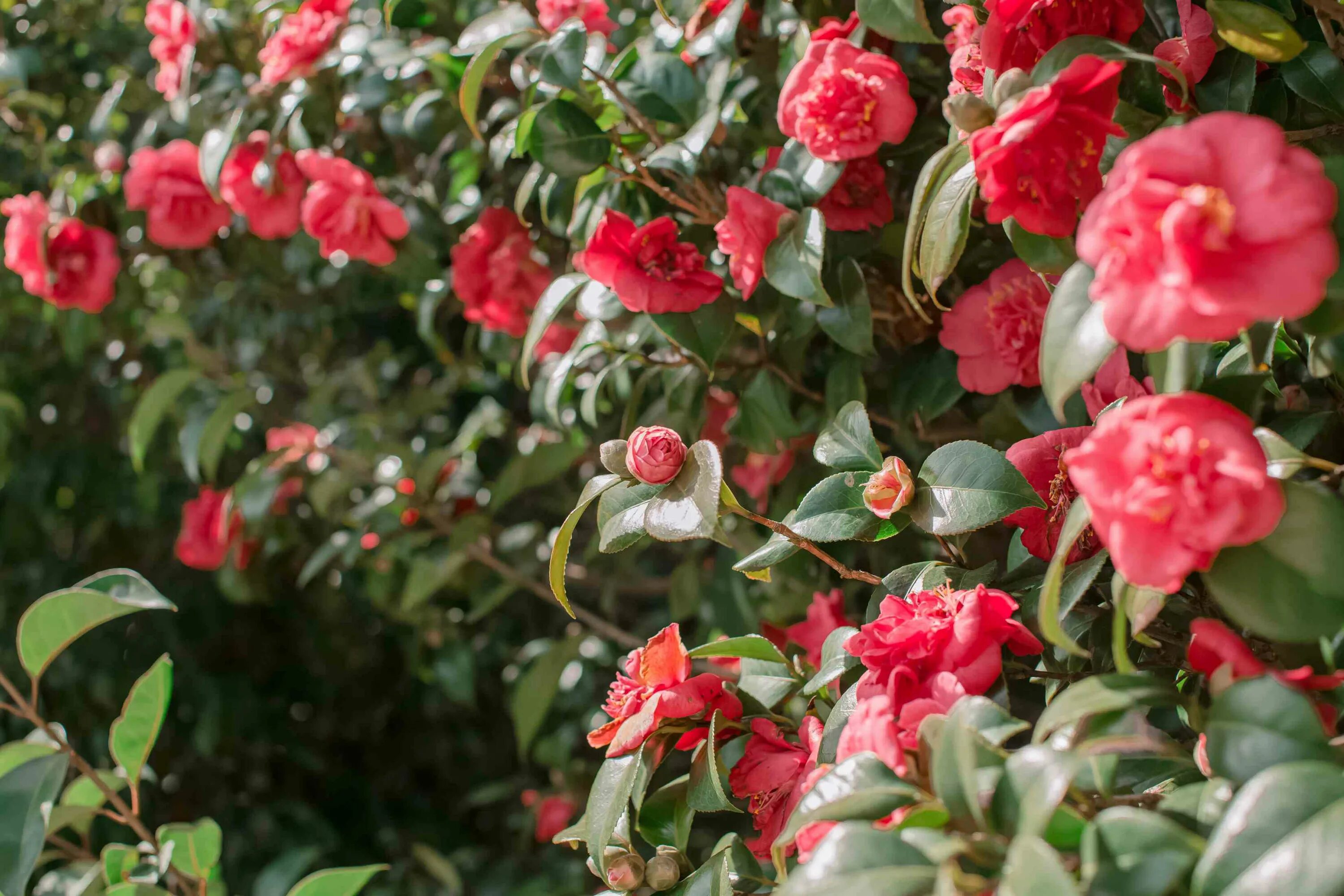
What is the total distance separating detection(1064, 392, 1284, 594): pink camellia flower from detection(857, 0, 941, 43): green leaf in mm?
321

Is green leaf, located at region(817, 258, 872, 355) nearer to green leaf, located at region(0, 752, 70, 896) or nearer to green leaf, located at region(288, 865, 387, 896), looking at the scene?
green leaf, located at region(288, 865, 387, 896)

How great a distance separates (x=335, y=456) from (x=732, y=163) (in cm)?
75

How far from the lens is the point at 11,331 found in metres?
1.80

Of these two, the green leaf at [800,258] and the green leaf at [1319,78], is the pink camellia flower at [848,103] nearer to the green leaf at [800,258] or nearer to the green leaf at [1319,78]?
the green leaf at [800,258]

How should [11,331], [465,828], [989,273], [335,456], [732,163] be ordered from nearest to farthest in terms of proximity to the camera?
1. [989,273]
2. [732,163]
3. [335,456]
4. [11,331]
5. [465,828]

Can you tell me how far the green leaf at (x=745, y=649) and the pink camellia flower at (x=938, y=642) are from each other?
0.43 ft

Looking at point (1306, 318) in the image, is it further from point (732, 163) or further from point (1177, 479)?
point (732, 163)

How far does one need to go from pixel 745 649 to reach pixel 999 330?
0.28m

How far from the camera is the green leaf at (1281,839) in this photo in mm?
312

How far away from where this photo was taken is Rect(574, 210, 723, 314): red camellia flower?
2.49ft

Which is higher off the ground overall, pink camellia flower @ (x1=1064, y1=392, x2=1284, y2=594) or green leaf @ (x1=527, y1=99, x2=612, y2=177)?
pink camellia flower @ (x1=1064, y1=392, x2=1284, y2=594)

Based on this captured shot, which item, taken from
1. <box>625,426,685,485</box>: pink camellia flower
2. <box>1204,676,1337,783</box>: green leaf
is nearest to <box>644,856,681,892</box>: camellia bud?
<box>625,426,685,485</box>: pink camellia flower

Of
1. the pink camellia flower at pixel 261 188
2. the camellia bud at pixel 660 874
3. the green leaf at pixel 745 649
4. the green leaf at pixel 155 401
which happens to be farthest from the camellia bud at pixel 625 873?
the green leaf at pixel 155 401

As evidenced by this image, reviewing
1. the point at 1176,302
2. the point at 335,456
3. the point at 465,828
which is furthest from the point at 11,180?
the point at 1176,302
